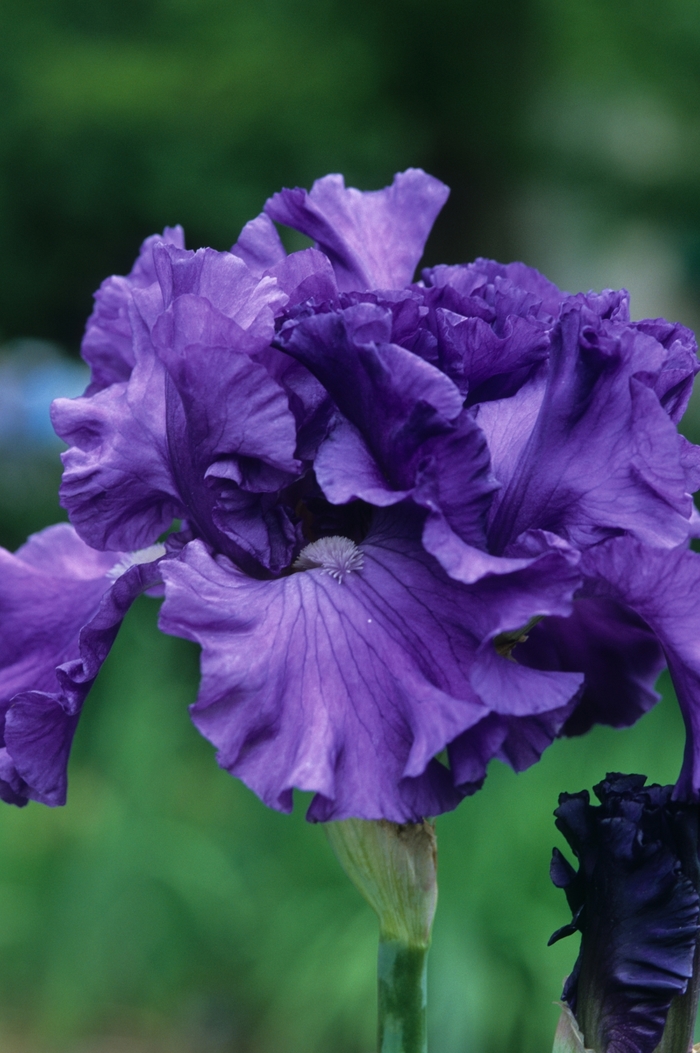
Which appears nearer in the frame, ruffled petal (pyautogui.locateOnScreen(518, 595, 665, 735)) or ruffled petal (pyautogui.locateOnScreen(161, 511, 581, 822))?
ruffled petal (pyautogui.locateOnScreen(161, 511, 581, 822))

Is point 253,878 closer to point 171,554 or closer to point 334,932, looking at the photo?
point 334,932

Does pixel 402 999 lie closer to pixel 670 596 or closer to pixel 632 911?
pixel 632 911

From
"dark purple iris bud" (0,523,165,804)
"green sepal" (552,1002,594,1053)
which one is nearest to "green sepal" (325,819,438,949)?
"green sepal" (552,1002,594,1053)

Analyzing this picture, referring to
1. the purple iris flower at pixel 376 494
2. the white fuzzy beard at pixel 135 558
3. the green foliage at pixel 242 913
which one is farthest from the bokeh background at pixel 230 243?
the purple iris flower at pixel 376 494

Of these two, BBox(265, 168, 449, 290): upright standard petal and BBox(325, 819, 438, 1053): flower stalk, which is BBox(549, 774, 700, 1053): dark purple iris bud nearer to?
BBox(325, 819, 438, 1053): flower stalk

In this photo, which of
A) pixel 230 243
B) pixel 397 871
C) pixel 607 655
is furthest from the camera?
pixel 230 243

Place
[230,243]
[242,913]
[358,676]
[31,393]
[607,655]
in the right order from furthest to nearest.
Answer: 1. [230,243]
2. [31,393]
3. [242,913]
4. [607,655]
5. [358,676]

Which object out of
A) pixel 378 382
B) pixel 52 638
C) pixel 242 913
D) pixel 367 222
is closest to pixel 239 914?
pixel 242 913

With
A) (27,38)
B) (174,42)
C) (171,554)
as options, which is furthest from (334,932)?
(27,38)
